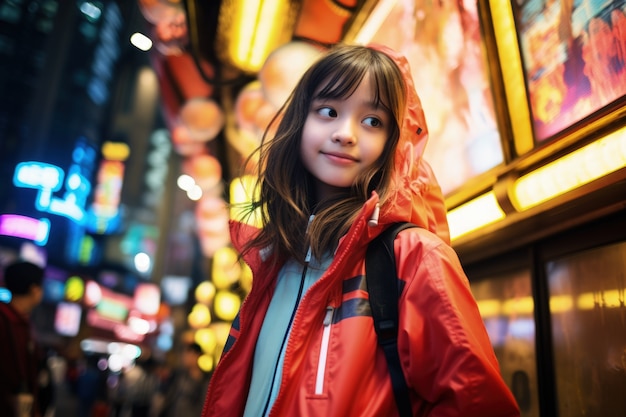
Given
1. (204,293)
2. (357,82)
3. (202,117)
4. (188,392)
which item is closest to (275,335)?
(357,82)

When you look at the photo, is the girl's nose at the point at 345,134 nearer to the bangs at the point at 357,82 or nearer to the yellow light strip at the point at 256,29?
the bangs at the point at 357,82

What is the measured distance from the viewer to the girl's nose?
6.64ft

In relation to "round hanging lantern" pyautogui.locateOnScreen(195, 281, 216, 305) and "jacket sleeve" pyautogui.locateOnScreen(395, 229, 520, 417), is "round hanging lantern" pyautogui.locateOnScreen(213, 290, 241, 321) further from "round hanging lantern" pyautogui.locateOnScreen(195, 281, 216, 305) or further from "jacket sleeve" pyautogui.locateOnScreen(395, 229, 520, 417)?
"jacket sleeve" pyautogui.locateOnScreen(395, 229, 520, 417)

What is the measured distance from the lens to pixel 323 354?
67.7 inches

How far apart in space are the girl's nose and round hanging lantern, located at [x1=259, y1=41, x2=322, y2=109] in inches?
145

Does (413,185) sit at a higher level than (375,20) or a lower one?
lower

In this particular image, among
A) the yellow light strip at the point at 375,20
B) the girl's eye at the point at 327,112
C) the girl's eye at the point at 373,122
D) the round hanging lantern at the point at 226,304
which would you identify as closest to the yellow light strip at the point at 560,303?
the girl's eye at the point at 373,122

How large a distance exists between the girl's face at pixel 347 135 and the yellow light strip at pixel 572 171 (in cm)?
110

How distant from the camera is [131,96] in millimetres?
60562

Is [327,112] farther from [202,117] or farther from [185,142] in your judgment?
[185,142]

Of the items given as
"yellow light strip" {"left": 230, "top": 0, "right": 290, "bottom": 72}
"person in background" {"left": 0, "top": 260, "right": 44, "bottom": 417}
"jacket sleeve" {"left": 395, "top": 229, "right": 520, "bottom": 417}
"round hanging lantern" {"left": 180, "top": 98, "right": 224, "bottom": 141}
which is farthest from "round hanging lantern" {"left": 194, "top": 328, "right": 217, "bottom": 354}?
"jacket sleeve" {"left": 395, "top": 229, "right": 520, "bottom": 417}

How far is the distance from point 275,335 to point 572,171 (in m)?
1.76

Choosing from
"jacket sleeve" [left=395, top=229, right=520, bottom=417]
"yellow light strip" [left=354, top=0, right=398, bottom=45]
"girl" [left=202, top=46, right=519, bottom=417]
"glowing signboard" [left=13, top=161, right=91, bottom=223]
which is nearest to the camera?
"jacket sleeve" [left=395, top=229, right=520, bottom=417]

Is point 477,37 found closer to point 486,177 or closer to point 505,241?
point 486,177
